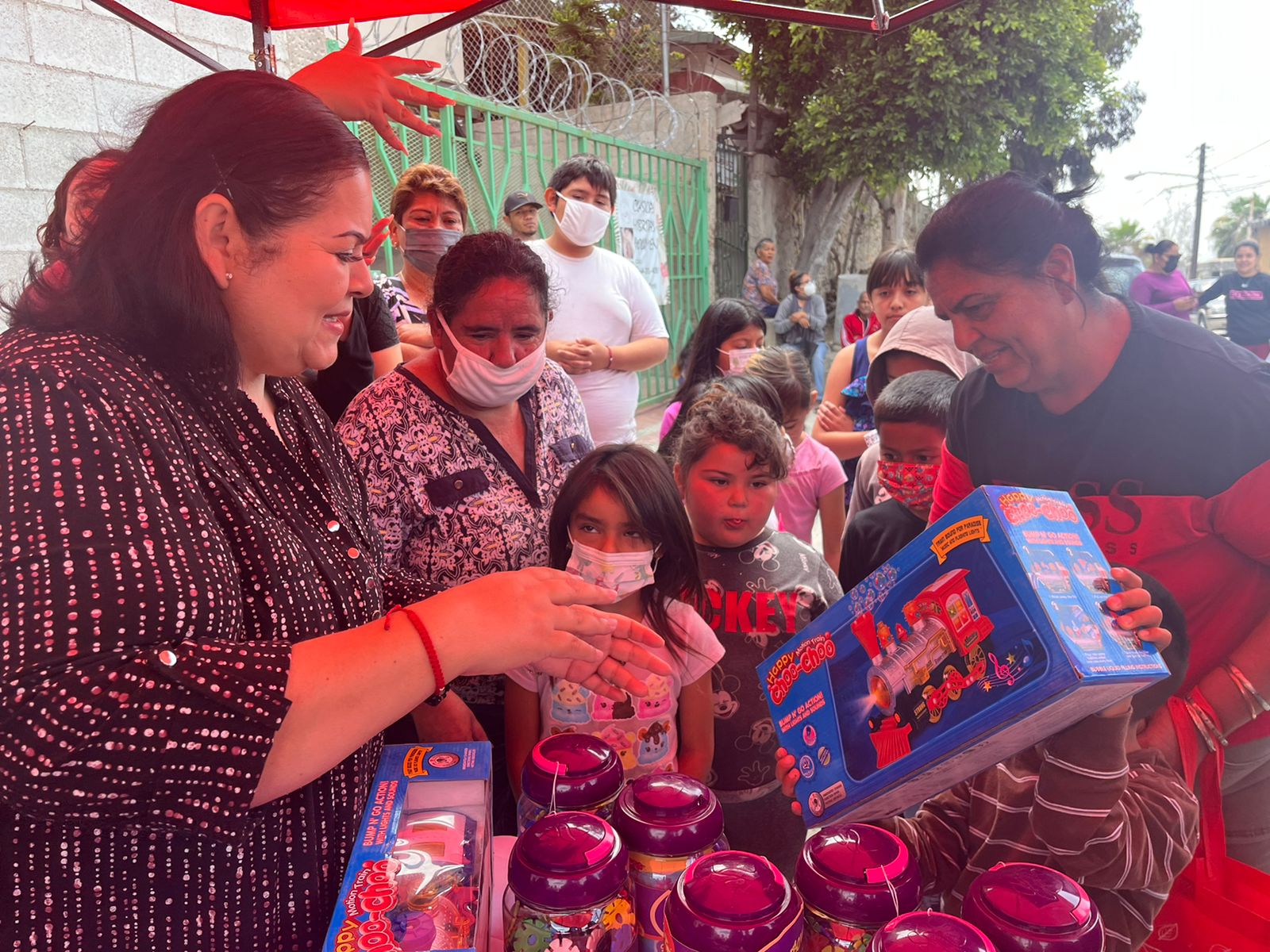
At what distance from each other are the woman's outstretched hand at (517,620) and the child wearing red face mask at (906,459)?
5.18ft

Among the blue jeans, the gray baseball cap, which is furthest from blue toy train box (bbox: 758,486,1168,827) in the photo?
the blue jeans

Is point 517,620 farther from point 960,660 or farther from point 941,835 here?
point 941,835

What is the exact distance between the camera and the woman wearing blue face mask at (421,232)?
3.46 m

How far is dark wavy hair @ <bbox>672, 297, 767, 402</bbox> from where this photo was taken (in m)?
4.00

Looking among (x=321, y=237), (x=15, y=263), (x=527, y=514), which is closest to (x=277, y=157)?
(x=321, y=237)

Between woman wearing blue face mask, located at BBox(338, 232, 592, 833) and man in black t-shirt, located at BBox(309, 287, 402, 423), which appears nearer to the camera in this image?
woman wearing blue face mask, located at BBox(338, 232, 592, 833)

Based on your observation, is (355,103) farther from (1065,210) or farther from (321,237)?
(1065,210)

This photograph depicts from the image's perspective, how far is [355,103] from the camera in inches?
64.4

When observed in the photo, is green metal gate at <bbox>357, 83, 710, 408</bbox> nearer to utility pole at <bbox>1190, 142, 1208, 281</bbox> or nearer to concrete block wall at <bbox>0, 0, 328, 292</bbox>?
concrete block wall at <bbox>0, 0, 328, 292</bbox>

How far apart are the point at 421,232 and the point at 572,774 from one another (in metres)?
2.76

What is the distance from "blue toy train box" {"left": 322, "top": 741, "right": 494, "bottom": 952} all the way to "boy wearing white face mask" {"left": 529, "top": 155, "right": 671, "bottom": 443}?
2584 millimetres

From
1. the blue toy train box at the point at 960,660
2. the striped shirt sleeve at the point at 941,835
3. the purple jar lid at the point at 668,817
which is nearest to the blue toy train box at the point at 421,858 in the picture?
the purple jar lid at the point at 668,817

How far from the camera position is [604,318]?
402 cm

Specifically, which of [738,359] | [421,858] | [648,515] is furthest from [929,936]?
[738,359]
